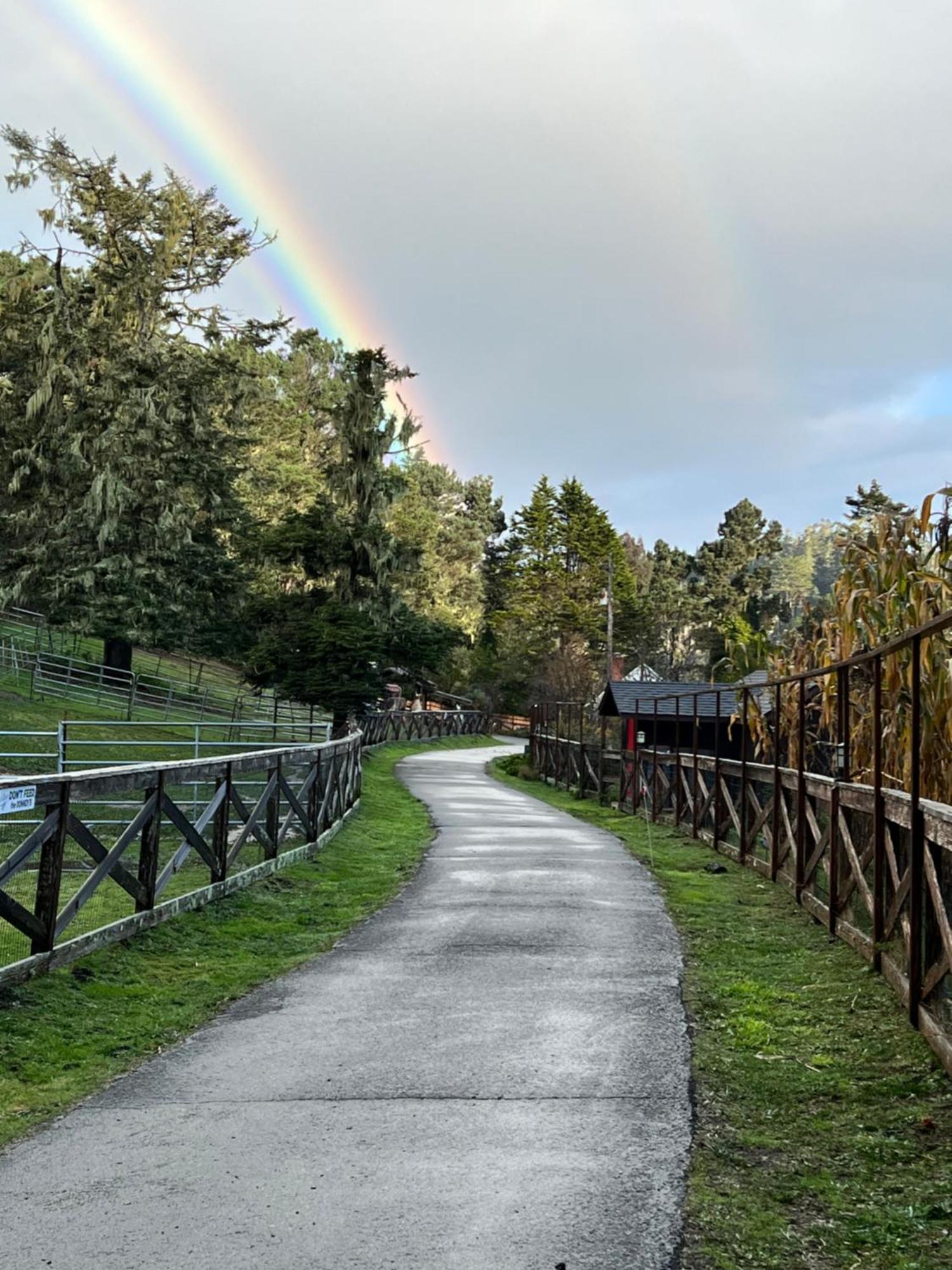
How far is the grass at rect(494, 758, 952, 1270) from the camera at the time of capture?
3.75m

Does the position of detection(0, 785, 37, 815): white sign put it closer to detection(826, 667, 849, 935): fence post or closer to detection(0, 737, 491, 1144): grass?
detection(0, 737, 491, 1144): grass

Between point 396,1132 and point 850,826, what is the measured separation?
5.52 m

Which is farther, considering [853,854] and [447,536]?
[447,536]

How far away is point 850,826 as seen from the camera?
30.0 feet

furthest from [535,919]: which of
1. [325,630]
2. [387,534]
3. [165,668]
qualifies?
[165,668]

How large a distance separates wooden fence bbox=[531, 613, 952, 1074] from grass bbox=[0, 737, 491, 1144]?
3966mm

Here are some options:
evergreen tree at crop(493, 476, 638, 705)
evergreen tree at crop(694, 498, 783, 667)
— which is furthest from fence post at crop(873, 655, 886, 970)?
evergreen tree at crop(694, 498, 783, 667)

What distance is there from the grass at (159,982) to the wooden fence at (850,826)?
3.97 meters

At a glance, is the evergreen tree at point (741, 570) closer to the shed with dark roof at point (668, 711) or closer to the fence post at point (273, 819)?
the shed with dark roof at point (668, 711)

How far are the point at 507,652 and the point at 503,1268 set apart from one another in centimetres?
6924

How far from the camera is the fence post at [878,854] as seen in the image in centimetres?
744

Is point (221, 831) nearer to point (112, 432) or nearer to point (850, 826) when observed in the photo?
point (850, 826)

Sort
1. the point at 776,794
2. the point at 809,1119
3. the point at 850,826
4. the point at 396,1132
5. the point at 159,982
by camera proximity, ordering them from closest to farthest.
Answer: the point at 396,1132 < the point at 809,1119 < the point at 159,982 < the point at 850,826 < the point at 776,794

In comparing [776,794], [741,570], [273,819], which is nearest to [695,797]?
[776,794]
